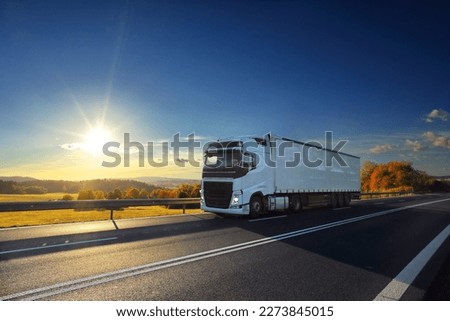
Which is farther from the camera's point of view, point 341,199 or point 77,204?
point 341,199

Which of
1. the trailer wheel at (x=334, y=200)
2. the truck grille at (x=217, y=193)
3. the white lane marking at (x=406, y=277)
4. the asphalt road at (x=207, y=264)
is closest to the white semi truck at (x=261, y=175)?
the truck grille at (x=217, y=193)

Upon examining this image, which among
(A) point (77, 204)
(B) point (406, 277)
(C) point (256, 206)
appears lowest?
(B) point (406, 277)

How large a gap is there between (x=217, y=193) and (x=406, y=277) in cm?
985

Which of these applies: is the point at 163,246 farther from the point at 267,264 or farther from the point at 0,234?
the point at 0,234

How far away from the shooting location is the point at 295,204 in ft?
59.5

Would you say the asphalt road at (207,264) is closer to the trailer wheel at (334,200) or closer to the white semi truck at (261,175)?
the white semi truck at (261,175)

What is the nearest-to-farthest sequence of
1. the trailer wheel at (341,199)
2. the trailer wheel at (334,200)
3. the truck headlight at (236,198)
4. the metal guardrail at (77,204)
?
the metal guardrail at (77,204)
the truck headlight at (236,198)
the trailer wheel at (334,200)
the trailer wheel at (341,199)

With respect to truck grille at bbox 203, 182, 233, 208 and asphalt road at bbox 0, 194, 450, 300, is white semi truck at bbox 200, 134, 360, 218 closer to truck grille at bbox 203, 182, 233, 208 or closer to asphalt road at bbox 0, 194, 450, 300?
truck grille at bbox 203, 182, 233, 208

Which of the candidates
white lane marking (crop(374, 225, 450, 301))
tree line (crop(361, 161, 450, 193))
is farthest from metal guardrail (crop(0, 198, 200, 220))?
tree line (crop(361, 161, 450, 193))

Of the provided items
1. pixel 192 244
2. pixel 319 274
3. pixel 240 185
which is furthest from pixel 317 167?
pixel 319 274

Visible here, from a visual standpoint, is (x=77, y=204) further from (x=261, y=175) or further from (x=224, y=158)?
(x=261, y=175)

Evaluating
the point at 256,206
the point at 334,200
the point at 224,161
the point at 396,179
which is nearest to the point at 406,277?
the point at 256,206

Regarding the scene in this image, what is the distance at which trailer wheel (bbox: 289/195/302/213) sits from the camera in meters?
17.8

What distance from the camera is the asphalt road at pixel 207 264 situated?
4.58 metres
